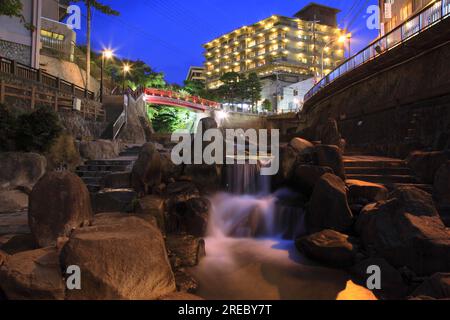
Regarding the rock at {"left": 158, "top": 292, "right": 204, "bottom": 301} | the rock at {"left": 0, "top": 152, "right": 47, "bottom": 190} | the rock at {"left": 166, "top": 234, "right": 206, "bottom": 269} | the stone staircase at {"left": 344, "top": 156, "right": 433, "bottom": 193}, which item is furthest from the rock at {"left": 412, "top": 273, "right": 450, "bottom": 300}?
the rock at {"left": 0, "top": 152, "right": 47, "bottom": 190}

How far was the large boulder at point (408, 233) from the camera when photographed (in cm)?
629

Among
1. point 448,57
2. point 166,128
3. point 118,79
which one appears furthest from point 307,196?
point 118,79

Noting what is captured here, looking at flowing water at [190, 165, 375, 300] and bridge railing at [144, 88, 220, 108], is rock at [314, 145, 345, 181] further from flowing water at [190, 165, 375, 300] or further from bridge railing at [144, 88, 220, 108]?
bridge railing at [144, 88, 220, 108]

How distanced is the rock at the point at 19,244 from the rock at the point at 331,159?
10.1 metres

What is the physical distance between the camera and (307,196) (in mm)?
11680

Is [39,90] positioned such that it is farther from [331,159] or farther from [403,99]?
[403,99]

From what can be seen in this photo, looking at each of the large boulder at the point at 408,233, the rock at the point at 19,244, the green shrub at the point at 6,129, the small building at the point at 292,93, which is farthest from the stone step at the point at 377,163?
the small building at the point at 292,93

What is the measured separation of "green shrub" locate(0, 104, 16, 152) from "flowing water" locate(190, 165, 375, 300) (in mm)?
9260

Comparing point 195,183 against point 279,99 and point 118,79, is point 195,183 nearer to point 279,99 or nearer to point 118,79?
point 118,79

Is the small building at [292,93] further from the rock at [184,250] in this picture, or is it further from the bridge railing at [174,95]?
the rock at [184,250]

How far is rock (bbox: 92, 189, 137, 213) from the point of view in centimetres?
987

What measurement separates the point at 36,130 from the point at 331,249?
13.0 metres

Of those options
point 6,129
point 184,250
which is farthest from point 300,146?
point 6,129

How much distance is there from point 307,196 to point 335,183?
240 cm
